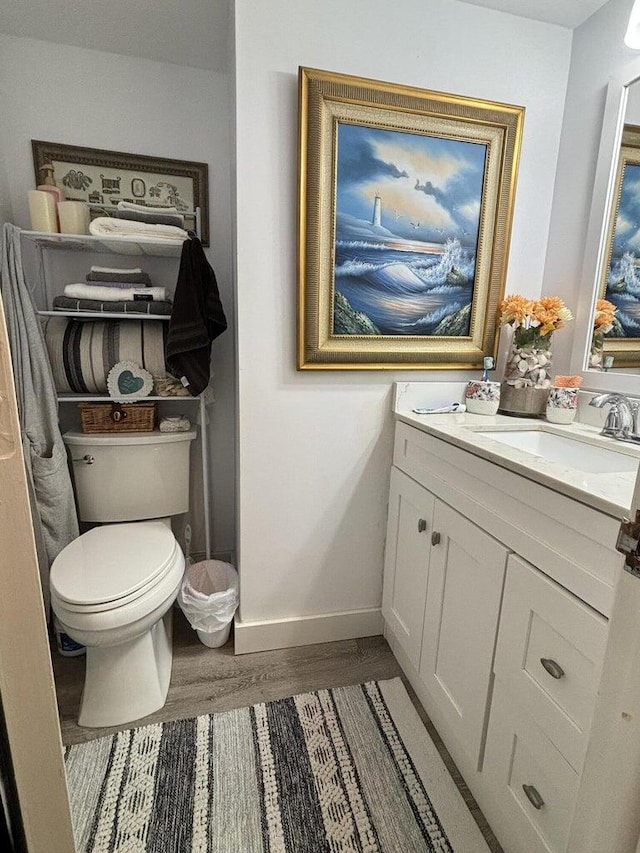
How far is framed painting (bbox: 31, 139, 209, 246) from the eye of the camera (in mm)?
1627

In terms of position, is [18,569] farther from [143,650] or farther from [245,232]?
[245,232]

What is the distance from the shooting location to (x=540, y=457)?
100 cm

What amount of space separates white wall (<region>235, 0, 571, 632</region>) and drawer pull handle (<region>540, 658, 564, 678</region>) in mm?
851

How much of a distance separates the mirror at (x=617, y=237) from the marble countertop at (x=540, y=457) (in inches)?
11.3

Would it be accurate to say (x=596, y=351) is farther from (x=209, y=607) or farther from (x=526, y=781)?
(x=209, y=607)

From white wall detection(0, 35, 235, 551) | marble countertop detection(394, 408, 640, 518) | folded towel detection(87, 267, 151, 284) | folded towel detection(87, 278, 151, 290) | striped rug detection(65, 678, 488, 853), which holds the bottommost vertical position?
striped rug detection(65, 678, 488, 853)

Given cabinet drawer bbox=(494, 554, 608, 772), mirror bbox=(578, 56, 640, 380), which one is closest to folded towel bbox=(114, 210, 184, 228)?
Answer: mirror bbox=(578, 56, 640, 380)

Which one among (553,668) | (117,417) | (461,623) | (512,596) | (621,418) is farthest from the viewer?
(117,417)

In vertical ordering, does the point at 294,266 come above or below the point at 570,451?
above

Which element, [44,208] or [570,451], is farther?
[44,208]

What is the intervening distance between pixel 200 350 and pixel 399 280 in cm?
76

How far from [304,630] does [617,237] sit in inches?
69.9

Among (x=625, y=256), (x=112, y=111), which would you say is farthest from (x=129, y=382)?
(x=625, y=256)

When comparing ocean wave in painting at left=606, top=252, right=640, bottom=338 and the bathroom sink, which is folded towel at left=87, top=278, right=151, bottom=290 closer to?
the bathroom sink
